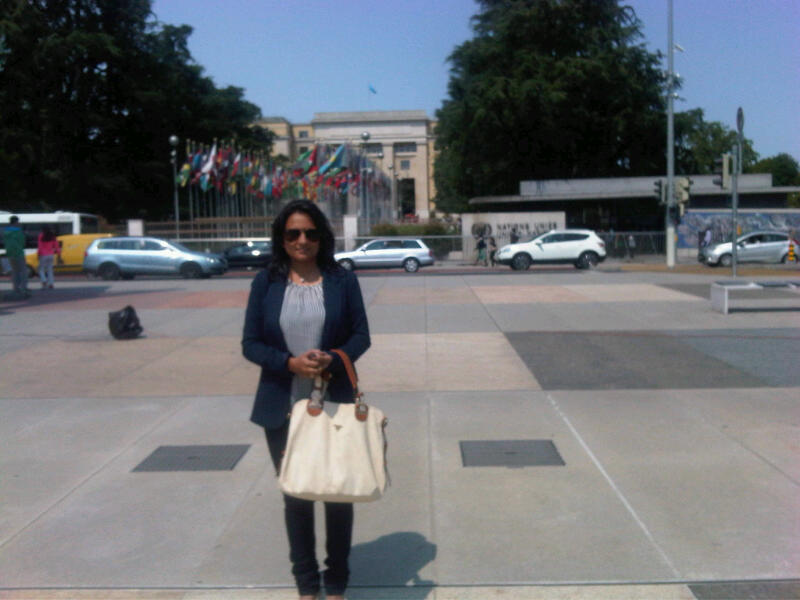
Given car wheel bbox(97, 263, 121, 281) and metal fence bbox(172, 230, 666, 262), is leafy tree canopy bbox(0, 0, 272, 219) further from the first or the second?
car wheel bbox(97, 263, 121, 281)

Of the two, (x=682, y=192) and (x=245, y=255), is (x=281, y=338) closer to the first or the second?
(x=682, y=192)

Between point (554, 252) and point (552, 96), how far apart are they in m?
17.7

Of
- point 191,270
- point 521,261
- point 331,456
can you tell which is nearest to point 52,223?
point 191,270

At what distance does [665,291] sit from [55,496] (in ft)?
53.3

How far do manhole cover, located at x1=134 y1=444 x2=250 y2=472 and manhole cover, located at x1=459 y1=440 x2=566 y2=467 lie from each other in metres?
1.69

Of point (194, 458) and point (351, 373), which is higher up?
point (351, 373)

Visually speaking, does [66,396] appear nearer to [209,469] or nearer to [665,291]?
[209,469]

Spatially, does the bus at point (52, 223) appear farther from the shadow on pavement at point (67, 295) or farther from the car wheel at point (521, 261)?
the car wheel at point (521, 261)

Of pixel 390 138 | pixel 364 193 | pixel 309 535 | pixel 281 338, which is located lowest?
pixel 309 535

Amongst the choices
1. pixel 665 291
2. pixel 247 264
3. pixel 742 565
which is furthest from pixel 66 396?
pixel 247 264

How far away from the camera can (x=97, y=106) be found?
54594mm

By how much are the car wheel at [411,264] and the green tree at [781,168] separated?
72.5 metres

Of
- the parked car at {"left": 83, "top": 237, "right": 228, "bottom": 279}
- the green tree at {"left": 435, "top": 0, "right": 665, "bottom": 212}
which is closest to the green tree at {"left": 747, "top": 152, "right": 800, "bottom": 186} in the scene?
the green tree at {"left": 435, "top": 0, "right": 665, "bottom": 212}

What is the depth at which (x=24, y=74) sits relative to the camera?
49.7 metres
